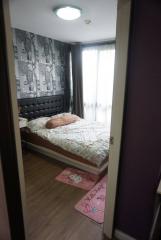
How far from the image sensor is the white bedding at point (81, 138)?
2654mm

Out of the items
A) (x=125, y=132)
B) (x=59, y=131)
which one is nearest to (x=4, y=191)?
(x=125, y=132)

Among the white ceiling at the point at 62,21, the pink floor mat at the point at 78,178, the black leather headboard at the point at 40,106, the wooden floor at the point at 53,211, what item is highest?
the white ceiling at the point at 62,21

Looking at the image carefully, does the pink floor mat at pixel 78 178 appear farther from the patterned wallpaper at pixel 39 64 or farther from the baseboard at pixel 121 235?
the patterned wallpaper at pixel 39 64

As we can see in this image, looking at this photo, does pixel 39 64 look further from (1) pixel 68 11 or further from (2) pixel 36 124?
(1) pixel 68 11

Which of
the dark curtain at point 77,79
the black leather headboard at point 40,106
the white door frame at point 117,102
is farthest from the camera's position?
the dark curtain at point 77,79

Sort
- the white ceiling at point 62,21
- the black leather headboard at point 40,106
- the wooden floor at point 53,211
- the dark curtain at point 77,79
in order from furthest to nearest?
the dark curtain at point 77,79, the black leather headboard at point 40,106, the white ceiling at point 62,21, the wooden floor at point 53,211

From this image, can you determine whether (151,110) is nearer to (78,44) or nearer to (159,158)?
(159,158)

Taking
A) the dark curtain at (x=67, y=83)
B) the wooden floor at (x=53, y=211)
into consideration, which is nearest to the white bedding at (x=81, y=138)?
the wooden floor at (x=53, y=211)

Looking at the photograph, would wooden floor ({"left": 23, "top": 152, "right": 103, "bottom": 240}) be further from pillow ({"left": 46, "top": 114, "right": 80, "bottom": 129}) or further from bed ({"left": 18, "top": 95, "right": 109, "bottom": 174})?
pillow ({"left": 46, "top": 114, "right": 80, "bottom": 129})

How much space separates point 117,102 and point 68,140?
5.75 feet

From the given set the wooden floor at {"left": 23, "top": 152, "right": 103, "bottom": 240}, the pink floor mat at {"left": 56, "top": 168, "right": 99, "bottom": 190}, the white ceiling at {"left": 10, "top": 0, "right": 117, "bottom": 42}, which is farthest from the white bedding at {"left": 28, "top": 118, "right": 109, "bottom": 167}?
the white ceiling at {"left": 10, "top": 0, "right": 117, "bottom": 42}

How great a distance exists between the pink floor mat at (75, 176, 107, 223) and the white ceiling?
2.48 metres

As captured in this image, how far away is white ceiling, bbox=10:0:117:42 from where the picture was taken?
2139 millimetres

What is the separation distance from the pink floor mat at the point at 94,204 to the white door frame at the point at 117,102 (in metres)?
0.29
